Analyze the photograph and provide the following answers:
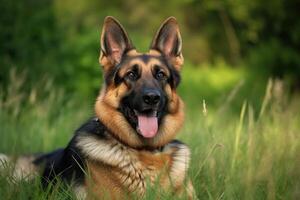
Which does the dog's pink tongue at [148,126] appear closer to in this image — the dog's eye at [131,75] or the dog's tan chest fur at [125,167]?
the dog's tan chest fur at [125,167]

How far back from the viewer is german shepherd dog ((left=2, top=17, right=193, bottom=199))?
5.81 metres

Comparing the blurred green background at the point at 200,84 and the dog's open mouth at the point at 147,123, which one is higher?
the dog's open mouth at the point at 147,123

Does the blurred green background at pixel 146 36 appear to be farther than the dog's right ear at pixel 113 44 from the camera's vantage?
Yes

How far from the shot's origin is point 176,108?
6.30m

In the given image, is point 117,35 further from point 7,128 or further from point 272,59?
point 272,59

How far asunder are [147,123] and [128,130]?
178 millimetres

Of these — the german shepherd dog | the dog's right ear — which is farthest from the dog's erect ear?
the dog's right ear

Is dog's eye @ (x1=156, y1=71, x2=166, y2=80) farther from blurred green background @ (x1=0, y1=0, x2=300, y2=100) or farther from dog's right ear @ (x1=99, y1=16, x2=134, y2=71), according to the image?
blurred green background @ (x1=0, y1=0, x2=300, y2=100)

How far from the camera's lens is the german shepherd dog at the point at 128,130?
19.1 ft

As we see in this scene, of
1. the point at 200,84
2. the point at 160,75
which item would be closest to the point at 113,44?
the point at 160,75

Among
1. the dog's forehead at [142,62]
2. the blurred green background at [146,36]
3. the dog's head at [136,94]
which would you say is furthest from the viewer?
the blurred green background at [146,36]

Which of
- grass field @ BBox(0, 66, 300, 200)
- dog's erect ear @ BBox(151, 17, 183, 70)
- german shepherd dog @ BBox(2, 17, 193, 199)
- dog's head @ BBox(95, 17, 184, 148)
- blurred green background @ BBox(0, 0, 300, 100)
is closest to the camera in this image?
grass field @ BBox(0, 66, 300, 200)

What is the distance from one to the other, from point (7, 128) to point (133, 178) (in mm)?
3300

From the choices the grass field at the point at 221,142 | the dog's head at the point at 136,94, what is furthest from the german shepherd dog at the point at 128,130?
the grass field at the point at 221,142
